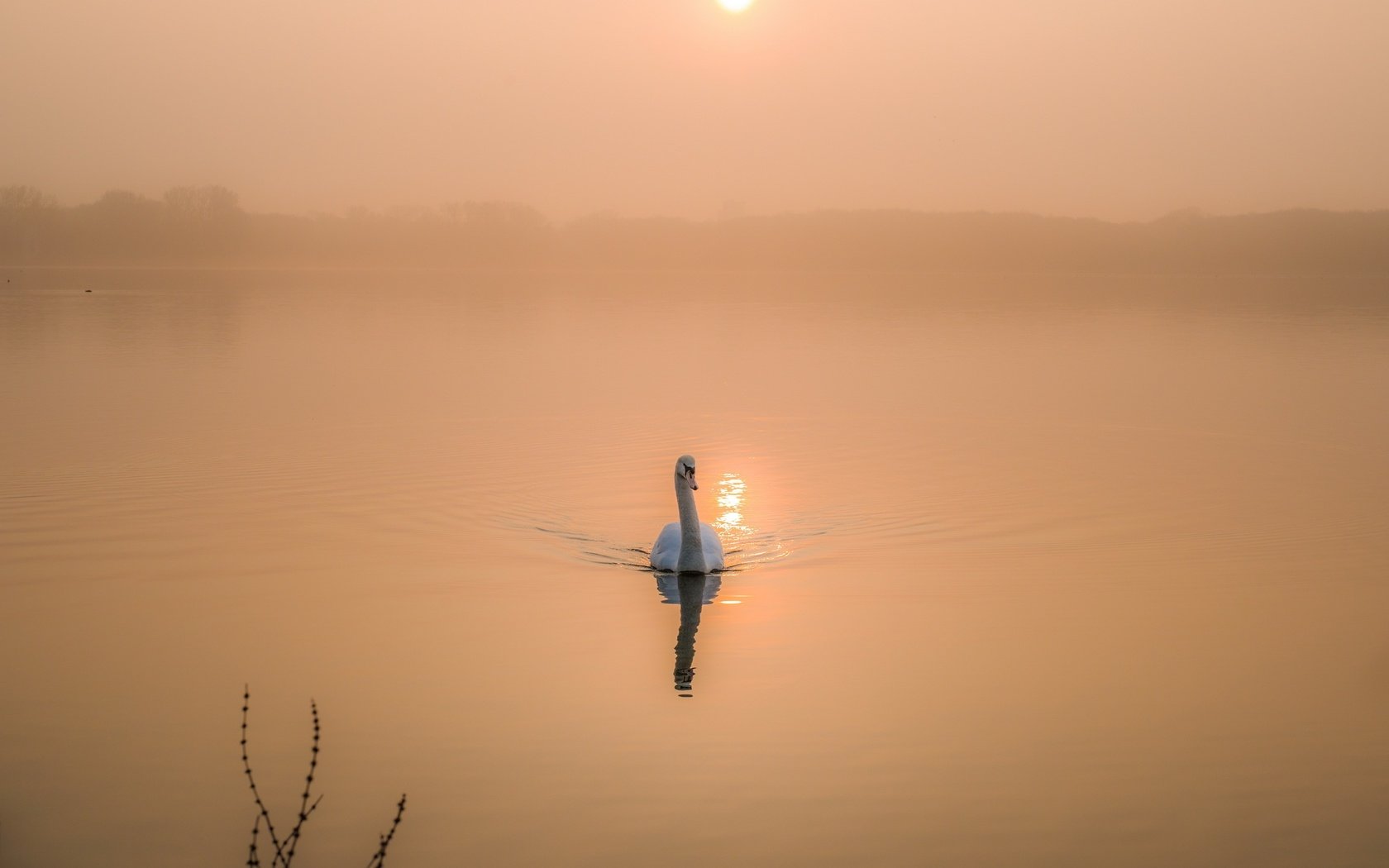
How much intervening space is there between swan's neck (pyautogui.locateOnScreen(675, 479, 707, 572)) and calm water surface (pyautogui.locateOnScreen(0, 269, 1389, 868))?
33 centimetres

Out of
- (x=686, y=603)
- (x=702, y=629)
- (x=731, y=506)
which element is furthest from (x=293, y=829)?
(x=731, y=506)

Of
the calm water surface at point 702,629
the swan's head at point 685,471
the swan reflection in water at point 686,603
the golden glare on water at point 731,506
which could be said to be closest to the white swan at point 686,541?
the swan's head at point 685,471

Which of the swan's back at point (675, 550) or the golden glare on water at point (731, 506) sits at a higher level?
the golden glare on water at point (731, 506)

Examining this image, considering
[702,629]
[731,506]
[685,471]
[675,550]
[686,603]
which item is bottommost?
[702,629]

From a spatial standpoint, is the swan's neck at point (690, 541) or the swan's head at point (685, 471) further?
the swan's head at point (685, 471)

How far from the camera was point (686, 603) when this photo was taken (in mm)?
15516

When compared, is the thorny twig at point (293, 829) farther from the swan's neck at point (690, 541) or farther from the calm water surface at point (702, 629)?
the swan's neck at point (690, 541)

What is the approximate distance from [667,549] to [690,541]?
1.54 feet

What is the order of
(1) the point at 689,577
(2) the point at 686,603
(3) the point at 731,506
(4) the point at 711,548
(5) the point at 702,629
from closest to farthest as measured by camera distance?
(5) the point at 702,629 → (2) the point at 686,603 → (1) the point at 689,577 → (4) the point at 711,548 → (3) the point at 731,506

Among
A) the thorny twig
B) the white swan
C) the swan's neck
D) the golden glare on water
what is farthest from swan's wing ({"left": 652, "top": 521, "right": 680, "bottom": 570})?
the thorny twig

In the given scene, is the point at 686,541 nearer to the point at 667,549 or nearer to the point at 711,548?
the point at 667,549

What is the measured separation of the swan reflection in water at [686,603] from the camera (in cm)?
1283

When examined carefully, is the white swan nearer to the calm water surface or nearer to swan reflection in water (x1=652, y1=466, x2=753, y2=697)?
swan reflection in water (x1=652, y1=466, x2=753, y2=697)

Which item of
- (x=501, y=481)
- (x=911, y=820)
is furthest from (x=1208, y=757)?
(x=501, y=481)
